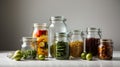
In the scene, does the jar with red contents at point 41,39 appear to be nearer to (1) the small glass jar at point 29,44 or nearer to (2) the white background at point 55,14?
(1) the small glass jar at point 29,44

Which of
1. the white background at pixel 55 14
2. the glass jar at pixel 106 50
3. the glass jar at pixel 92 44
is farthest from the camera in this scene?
the white background at pixel 55 14

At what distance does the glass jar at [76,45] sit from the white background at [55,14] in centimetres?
45

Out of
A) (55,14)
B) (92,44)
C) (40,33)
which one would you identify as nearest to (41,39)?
(40,33)

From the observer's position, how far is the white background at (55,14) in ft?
6.39

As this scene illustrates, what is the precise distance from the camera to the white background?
6.39 ft

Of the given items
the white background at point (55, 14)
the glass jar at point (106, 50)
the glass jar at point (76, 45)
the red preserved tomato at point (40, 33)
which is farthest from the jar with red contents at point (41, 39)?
the white background at point (55, 14)

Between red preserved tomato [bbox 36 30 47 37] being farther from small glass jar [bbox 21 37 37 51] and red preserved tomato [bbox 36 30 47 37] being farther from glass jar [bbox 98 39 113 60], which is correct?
glass jar [bbox 98 39 113 60]

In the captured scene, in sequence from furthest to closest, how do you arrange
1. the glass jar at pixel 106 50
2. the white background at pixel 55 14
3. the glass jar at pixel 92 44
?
the white background at pixel 55 14 → the glass jar at pixel 92 44 → the glass jar at pixel 106 50

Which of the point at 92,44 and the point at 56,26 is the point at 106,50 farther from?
the point at 56,26

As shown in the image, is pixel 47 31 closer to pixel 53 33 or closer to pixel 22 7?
pixel 53 33

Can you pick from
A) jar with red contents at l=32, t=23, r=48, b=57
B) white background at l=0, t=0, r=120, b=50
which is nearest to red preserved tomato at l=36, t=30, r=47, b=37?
jar with red contents at l=32, t=23, r=48, b=57

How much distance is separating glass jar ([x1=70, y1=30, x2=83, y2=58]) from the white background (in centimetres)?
45

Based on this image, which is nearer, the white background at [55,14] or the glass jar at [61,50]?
the glass jar at [61,50]

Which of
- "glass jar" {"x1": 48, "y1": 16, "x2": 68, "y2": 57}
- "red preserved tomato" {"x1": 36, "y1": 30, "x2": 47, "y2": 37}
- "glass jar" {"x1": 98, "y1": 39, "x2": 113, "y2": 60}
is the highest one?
"glass jar" {"x1": 48, "y1": 16, "x2": 68, "y2": 57}
